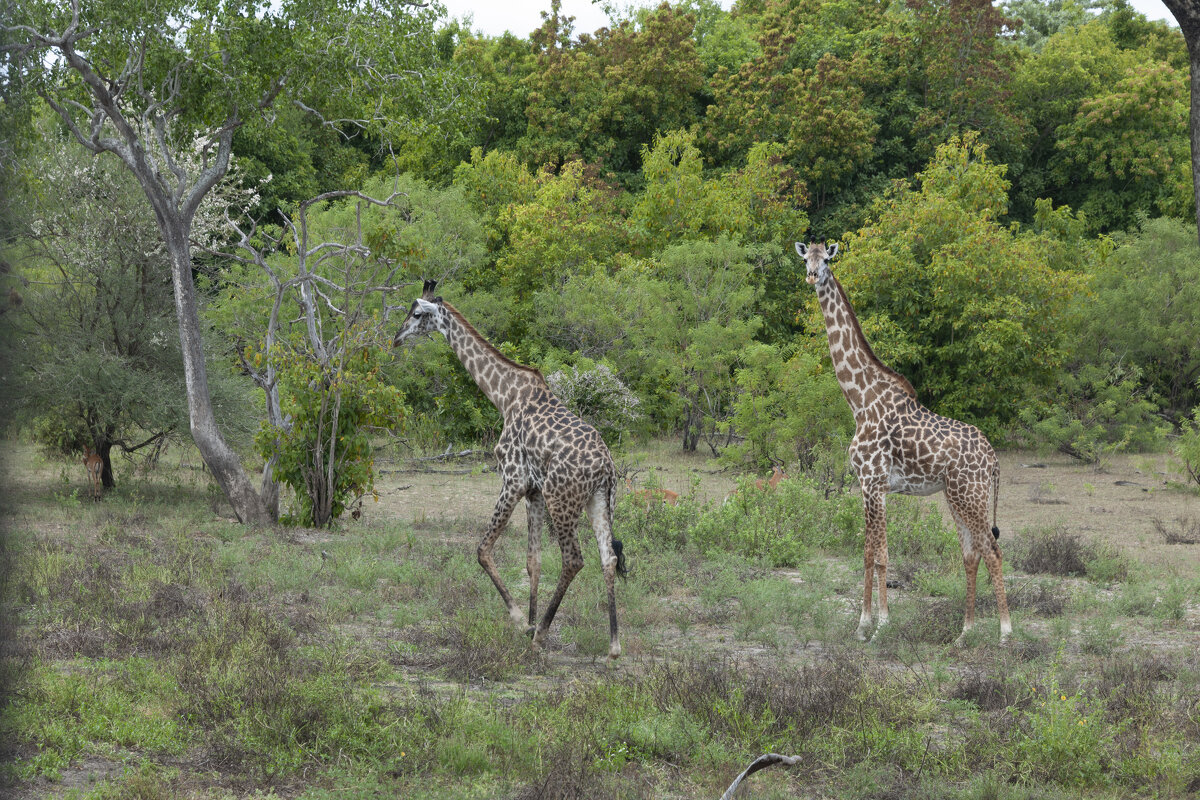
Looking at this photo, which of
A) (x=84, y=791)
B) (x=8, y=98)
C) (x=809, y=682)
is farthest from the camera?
(x=809, y=682)

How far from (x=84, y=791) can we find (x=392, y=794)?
135cm

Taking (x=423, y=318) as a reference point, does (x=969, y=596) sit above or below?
below

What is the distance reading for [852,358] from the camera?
27.8ft

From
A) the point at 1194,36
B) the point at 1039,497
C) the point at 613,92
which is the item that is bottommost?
the point at 1039,497

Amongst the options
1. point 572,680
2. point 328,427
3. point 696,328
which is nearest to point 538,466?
point 572,680

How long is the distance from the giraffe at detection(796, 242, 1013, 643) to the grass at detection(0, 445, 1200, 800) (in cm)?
55

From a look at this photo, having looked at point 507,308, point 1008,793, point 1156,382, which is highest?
point 507,308

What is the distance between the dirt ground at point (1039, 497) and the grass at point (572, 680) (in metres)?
2.60

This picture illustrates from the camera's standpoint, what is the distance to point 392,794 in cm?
462

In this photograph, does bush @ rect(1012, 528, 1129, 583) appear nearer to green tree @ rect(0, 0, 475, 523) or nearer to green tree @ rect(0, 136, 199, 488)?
green tree @ rect(0, 0, 475, 523)

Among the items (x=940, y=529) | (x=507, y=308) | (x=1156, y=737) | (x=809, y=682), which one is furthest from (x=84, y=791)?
(x=507, y=308)

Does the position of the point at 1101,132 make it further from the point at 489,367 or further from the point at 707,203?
the point at 489,367

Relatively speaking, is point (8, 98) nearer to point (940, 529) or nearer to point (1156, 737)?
point (1156, 737)

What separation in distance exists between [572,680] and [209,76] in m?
9.15
